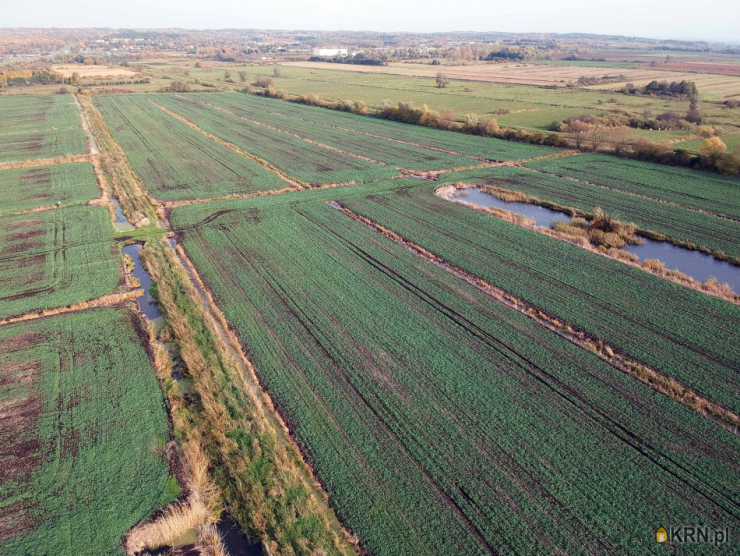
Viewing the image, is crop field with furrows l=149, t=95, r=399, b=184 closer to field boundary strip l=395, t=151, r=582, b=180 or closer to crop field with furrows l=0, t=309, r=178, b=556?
field boundary strip l=395, t=151, r=582, b=180

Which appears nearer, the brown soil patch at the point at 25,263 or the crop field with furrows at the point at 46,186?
the brown soil patch at the point at 25,263

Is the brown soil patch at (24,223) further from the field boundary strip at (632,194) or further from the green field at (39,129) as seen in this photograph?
the field boundary strip at (632,194)

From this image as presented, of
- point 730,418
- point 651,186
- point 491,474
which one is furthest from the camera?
point 651,186

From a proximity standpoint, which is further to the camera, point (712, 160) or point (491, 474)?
point (712, 160)

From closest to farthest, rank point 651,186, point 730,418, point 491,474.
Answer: point 491,474 < point 730,418 < point 651,186

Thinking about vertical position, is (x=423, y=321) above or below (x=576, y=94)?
below

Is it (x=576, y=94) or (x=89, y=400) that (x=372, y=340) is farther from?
(x=576, y=94)

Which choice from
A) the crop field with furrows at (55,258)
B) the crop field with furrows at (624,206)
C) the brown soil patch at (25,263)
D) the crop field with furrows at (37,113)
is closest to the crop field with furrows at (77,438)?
the crop field with furrows at (55,258)

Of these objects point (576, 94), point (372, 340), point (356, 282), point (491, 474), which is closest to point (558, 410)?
point (491, 474)
